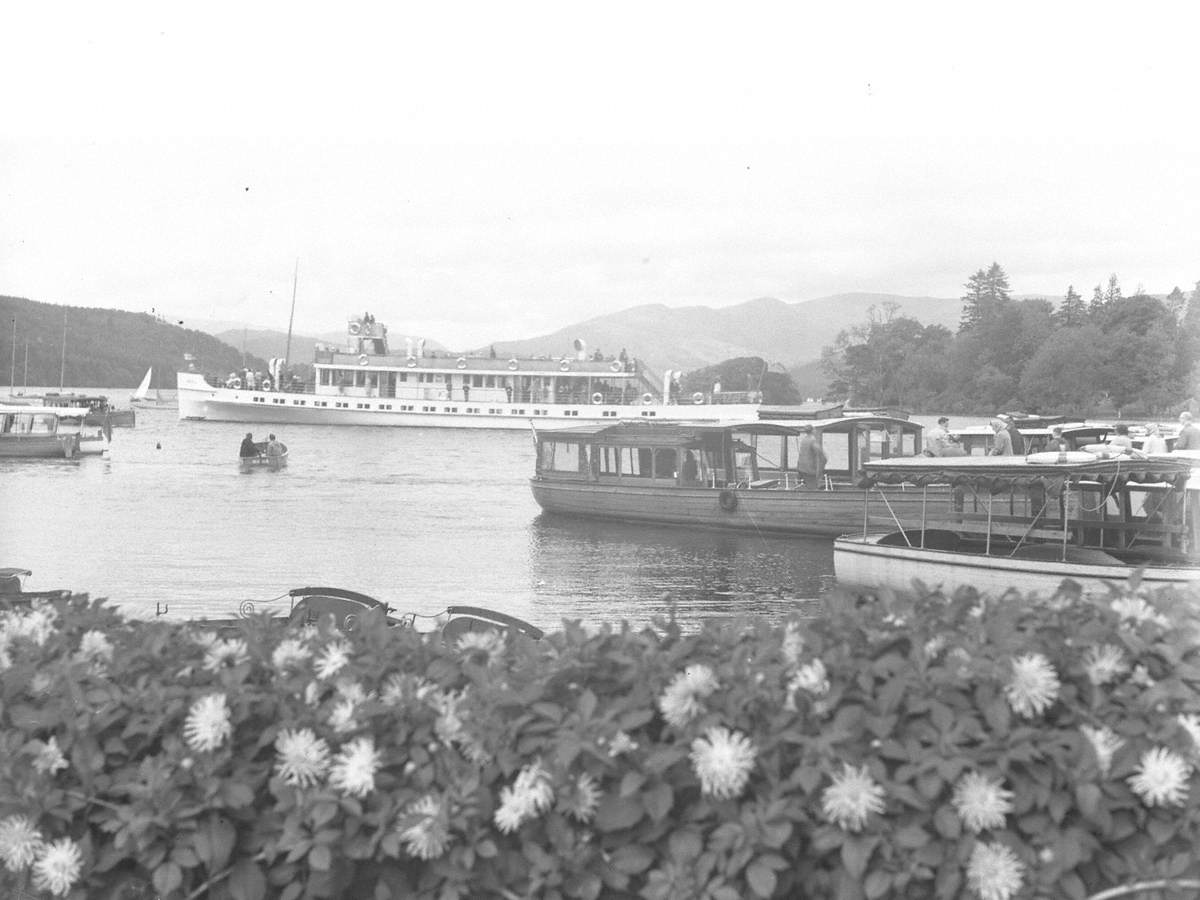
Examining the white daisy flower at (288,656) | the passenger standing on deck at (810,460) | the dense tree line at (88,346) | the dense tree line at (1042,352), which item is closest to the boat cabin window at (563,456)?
the passenger standing on deck at (810,460)

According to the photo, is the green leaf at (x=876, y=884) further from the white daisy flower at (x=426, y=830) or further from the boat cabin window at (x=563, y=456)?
the boat cabin window at (x=563, y=456)

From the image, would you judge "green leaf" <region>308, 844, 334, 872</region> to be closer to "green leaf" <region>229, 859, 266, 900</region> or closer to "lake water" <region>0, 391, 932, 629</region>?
"green leaf" <region>229, 859, 266, 900</region>

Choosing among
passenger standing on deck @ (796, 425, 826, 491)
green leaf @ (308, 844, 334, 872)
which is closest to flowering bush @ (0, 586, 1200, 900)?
green leaf @ (308, 844, 334, 872)

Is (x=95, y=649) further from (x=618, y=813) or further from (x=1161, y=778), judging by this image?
(x=1161, y=778)

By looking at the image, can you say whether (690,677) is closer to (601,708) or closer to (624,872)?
(601,708)

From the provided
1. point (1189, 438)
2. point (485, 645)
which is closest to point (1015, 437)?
point (1189, 438)
